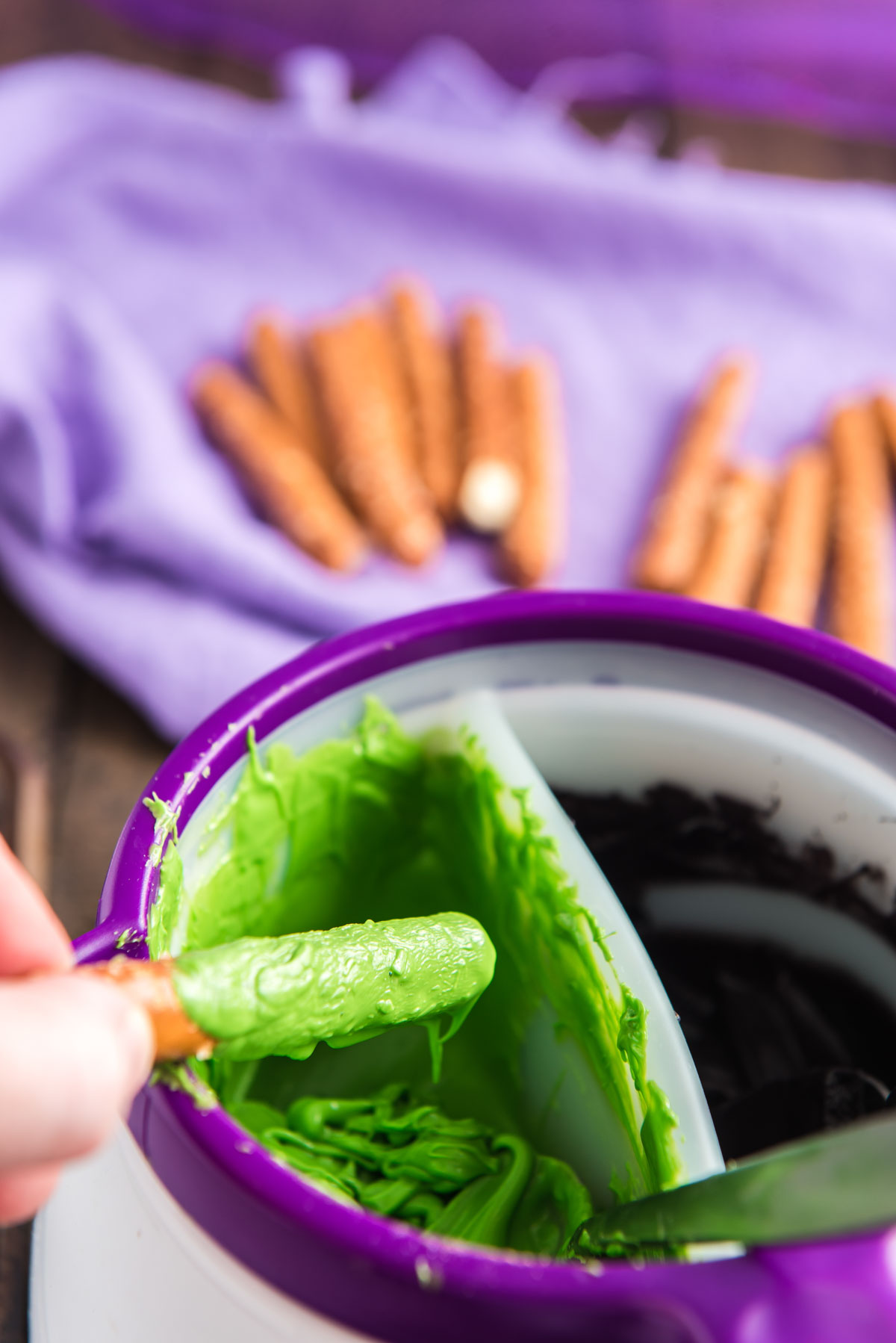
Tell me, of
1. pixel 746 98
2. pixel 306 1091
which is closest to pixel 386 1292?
pixel 306 1091

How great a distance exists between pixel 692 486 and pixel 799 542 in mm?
100

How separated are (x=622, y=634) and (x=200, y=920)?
204 mm

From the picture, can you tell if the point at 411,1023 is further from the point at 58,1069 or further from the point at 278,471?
the point at 278,471

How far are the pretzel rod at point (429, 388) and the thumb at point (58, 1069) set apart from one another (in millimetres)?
751

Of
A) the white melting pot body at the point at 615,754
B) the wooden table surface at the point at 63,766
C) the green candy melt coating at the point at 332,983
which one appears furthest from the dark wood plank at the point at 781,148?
the green candy melt coating at the point at 332,983

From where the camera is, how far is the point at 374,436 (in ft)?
3.40

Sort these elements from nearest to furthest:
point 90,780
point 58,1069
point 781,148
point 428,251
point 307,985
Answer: point 58,1069 < point 307,985 < point 90,780 < point 428,251 < point 781,148

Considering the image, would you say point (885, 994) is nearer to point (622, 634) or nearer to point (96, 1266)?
point (622, 634)

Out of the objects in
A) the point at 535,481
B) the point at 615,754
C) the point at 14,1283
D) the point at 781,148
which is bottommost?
the point at 14,1283

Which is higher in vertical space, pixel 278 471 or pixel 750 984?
pixel 278 471

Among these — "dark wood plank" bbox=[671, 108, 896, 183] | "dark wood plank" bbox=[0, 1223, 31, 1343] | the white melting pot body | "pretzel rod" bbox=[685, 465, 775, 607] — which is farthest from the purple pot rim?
"dark wood plank" bbox=[671, 108, 896, 183]

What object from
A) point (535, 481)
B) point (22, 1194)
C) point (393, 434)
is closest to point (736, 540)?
point (535, 481)

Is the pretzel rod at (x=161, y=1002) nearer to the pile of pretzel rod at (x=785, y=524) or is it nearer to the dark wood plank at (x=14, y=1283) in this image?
the dark wood plank at (x=14, y=1283)

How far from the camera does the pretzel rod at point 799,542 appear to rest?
0.95m
